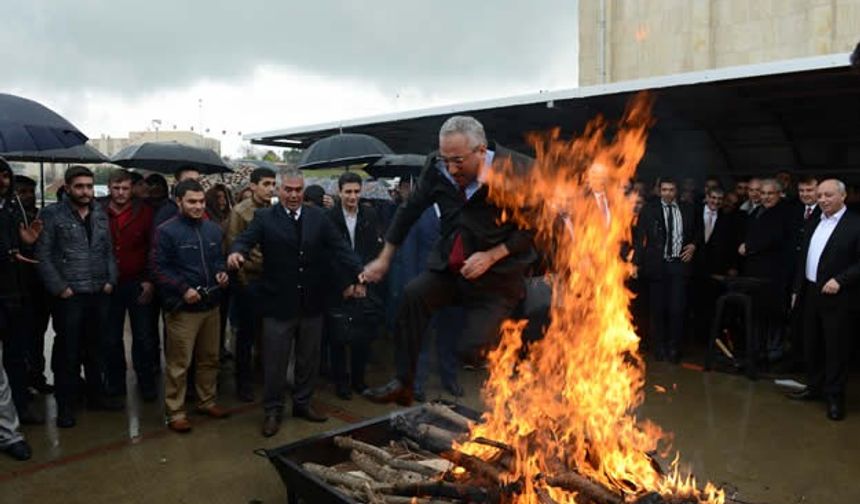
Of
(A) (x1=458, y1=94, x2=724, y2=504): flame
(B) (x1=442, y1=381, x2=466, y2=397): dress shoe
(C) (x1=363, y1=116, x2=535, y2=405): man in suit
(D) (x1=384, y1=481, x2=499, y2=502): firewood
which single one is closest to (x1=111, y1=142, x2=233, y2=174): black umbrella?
(B) (x1=442, y1=381, x2=466, y2=397): dress shoe

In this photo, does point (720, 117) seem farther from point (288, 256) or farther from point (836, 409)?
point (288, 256)

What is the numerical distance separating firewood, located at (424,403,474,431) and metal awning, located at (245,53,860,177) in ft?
14.0

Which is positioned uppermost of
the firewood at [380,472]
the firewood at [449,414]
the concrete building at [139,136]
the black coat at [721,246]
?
the concrete building at [139,136]

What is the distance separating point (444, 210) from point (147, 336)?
3614mm

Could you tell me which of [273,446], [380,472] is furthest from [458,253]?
[273,446]

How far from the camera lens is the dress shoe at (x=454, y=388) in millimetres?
6934

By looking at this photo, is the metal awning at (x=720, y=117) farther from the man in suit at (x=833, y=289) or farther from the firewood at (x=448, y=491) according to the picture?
the firewood at (x=448, y=491)

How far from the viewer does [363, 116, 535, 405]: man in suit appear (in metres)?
4.34

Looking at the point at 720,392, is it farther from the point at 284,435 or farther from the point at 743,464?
the point at 284,435

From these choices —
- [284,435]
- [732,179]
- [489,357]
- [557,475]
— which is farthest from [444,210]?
[732,179]

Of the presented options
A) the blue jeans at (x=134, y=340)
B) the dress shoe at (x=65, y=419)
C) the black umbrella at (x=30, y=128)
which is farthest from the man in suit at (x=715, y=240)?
the dress shoe at (x=65, y=419)

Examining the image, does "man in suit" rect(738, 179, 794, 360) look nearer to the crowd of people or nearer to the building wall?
the crowd of people

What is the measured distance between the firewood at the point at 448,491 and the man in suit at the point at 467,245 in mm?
1055

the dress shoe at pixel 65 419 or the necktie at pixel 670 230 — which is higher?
the necktie at pixel 670 230
